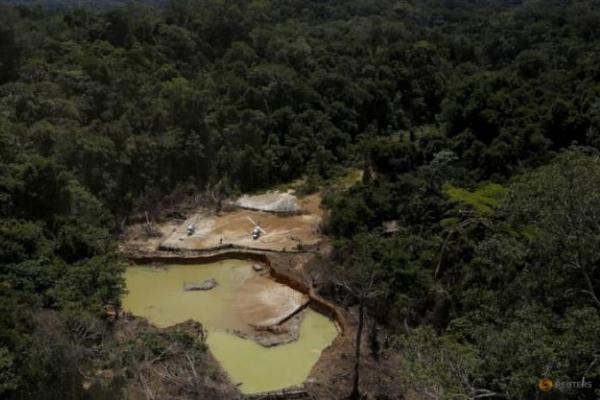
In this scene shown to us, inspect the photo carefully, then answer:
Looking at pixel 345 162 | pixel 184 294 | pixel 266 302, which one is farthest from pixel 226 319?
pixel 345 162

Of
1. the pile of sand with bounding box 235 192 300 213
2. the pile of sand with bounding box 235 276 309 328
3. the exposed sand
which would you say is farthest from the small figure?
the pile of sand with bounding box 235 276 309 328

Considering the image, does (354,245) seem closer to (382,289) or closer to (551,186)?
(382,289)

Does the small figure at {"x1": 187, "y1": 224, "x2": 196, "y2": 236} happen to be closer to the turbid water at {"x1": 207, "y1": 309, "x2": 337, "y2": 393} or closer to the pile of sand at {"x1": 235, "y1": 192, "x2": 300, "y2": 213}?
the pile of sand at {"x1": 235, "y1": 192, "x2": 300, "y2": 213}

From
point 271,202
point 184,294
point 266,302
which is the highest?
point 271,202

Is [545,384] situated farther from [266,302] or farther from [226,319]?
[266,302]

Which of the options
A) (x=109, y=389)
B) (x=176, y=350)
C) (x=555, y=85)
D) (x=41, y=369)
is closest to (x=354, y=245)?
(x=176, y=350)

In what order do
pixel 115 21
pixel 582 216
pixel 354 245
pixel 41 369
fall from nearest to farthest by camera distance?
pixel 582 216
pixel 41 369
pixel 354 245
pixel 115 21
